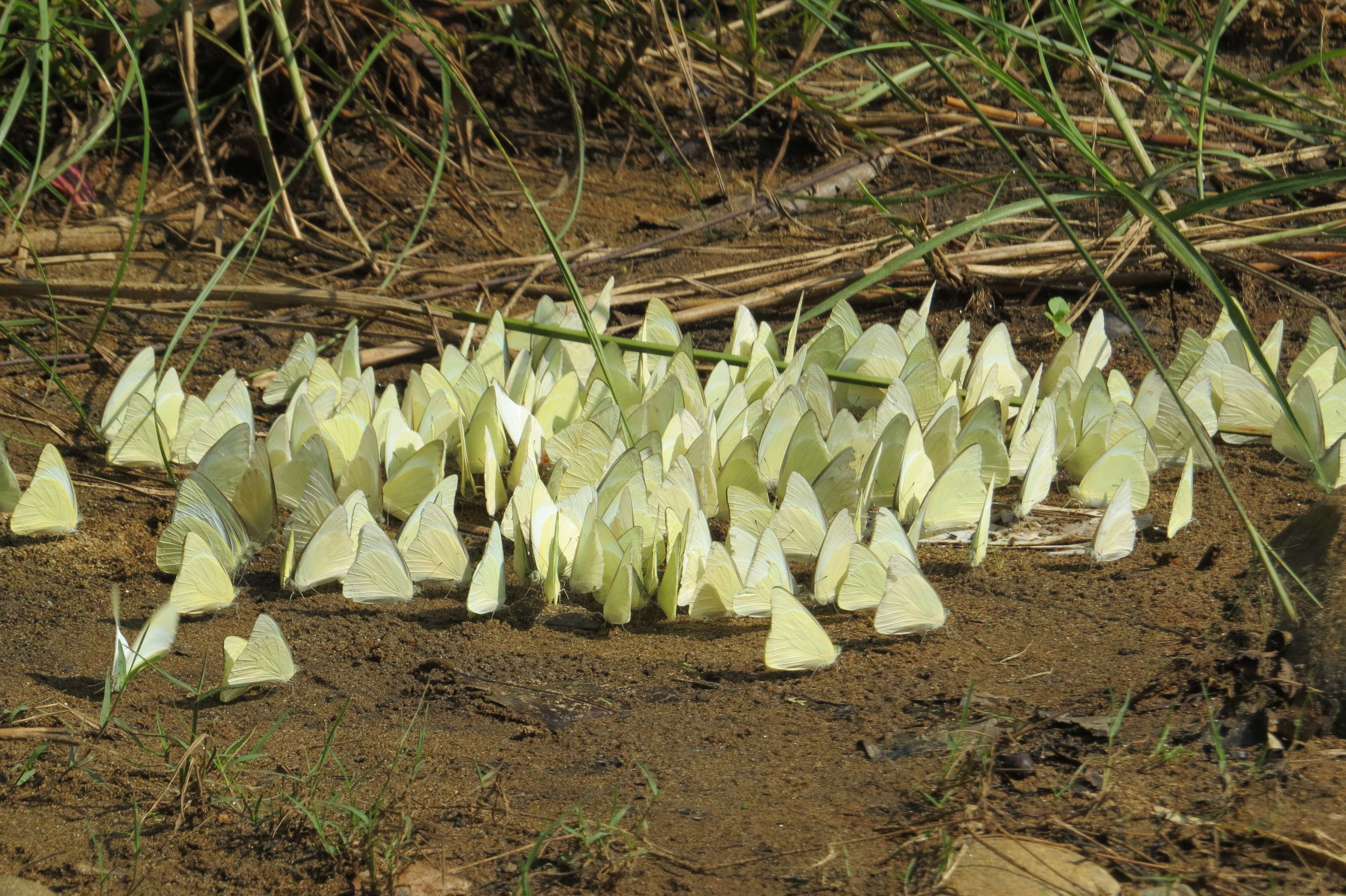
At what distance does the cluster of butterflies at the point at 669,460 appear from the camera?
1.92 m

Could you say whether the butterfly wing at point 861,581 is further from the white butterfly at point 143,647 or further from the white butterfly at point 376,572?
the white butterfly at point 143,647

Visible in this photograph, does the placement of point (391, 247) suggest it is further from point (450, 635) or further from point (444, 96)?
point (450, 635)

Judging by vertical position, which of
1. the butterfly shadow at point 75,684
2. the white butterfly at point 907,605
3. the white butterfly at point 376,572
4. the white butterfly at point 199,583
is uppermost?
the white butterfly at point 907,605

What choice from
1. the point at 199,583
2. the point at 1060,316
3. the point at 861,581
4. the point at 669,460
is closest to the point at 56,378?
the point at 199,583

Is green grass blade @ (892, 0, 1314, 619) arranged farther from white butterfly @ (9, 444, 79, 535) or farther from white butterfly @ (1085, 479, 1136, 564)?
white butterfly @ (9, 444, 79, 535)

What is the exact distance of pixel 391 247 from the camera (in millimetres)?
3715

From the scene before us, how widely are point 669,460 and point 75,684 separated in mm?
1108

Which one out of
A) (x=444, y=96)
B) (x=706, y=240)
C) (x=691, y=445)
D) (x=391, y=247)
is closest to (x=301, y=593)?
(x=691, y=445)

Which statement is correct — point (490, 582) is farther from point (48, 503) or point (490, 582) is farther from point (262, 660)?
point (48, 503)

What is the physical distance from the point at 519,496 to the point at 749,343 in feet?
3.22

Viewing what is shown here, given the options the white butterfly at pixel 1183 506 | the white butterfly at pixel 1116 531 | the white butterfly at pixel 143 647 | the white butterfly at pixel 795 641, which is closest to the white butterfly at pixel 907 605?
the white butterfly at pixel 795 641

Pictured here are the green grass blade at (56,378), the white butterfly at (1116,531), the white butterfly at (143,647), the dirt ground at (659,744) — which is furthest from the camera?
the green grass blade at (56,378)

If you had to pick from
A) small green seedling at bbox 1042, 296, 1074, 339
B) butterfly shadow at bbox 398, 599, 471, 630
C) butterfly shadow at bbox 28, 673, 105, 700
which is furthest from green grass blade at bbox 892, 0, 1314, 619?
butterfly shadow at bbox 28, 673, 105, 700

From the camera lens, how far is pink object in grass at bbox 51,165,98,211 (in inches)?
144
